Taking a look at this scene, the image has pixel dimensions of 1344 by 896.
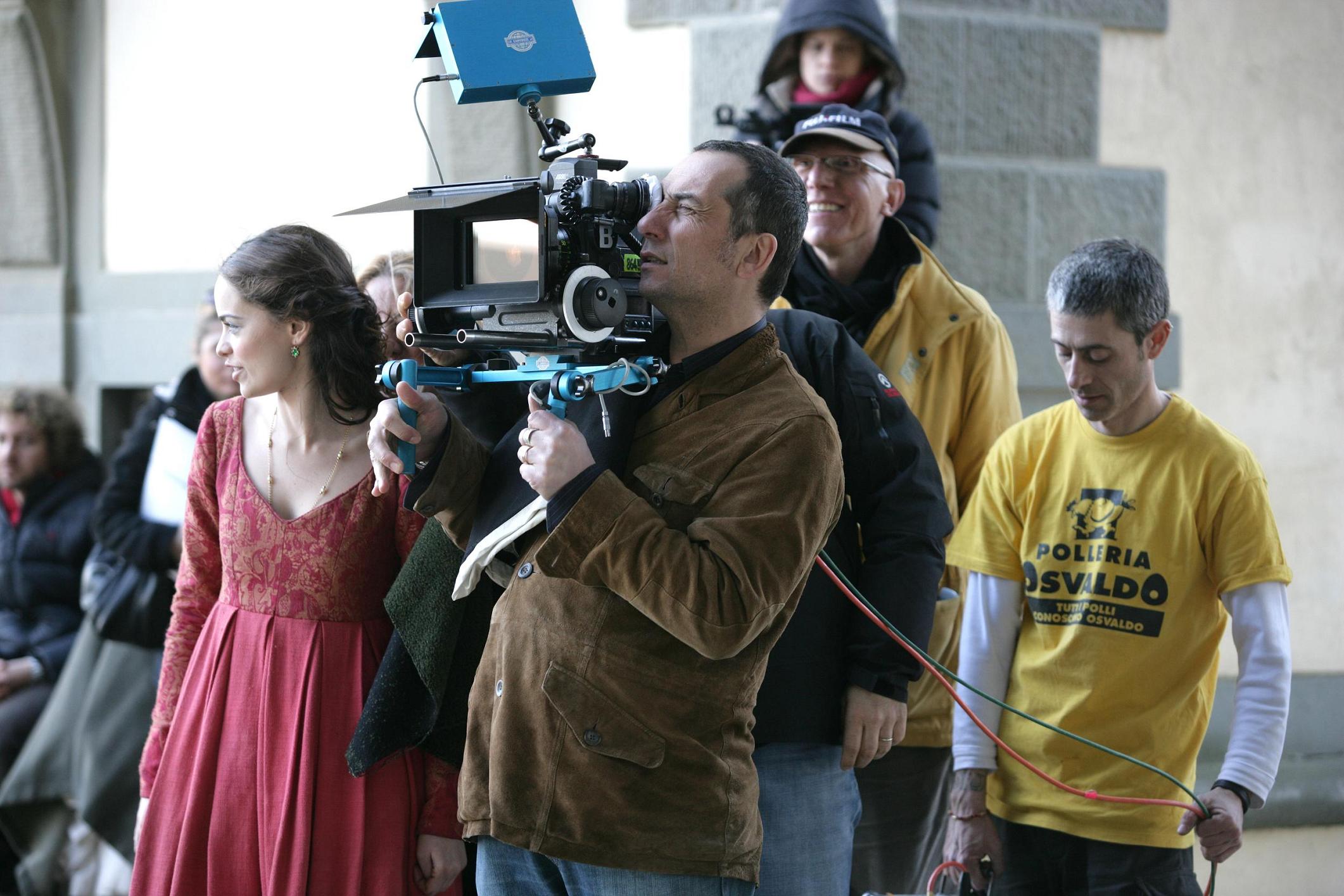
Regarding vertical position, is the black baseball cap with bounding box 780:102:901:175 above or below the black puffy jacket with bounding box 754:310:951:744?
above

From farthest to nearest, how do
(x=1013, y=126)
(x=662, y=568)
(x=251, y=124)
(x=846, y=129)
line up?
(x=251, y=124)
(x=1013, y=126)
(x=846, y=129)
(x=662, y=568)

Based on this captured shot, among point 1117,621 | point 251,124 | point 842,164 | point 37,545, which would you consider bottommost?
point 37,545

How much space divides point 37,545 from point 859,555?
123 inches

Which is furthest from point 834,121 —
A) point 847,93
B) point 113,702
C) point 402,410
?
point 113,702

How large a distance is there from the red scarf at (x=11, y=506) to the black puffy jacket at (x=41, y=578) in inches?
1.0

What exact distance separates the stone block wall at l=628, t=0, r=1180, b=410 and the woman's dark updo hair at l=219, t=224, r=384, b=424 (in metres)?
1.83

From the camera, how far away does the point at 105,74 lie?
5980 millimetres

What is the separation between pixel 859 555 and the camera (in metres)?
2.43

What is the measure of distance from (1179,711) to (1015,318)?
1.78m

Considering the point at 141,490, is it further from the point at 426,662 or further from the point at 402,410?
the point at 402,410

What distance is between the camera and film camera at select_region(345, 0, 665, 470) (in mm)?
1830

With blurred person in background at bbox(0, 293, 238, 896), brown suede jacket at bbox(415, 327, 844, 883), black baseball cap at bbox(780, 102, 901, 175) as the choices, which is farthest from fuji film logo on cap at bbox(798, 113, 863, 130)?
blurred person in background at bbox(0, 293, 238, 896)

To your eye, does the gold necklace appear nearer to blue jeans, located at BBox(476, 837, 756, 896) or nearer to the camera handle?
the camera handle

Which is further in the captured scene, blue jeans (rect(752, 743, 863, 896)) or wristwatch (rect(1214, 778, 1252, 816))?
wristwatch (rect(1214, 778, 1252, 816))
